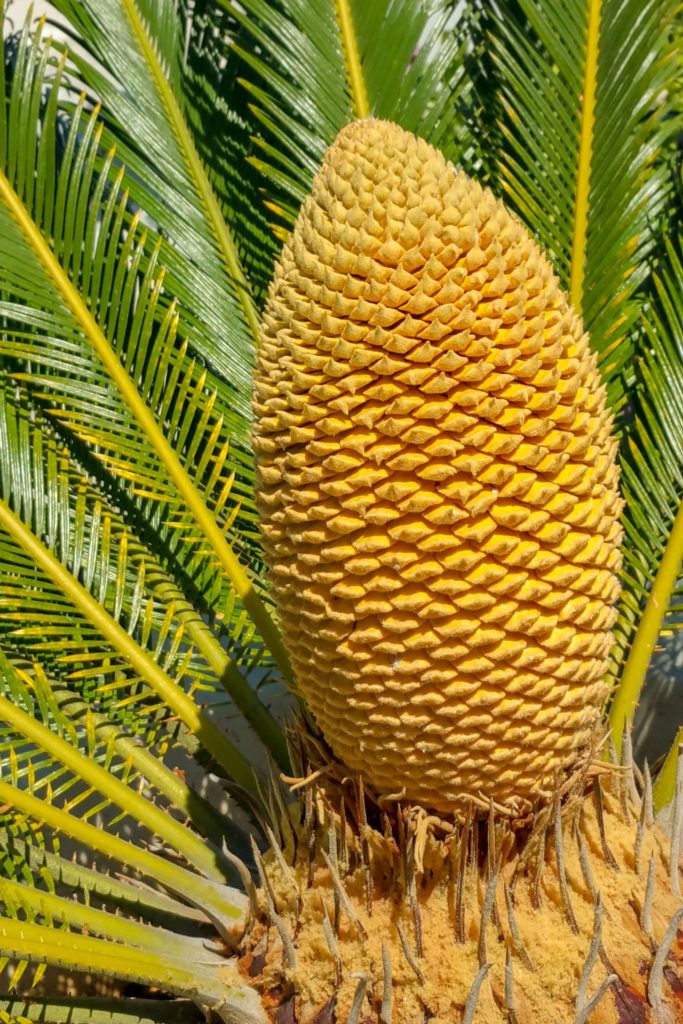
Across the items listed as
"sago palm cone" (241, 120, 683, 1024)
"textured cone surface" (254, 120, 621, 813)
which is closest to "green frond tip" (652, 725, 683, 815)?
"sago palm cone" (241, 120, 683, 1024)

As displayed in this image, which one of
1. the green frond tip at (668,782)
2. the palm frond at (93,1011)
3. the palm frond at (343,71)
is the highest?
the palm frond at (343,71)

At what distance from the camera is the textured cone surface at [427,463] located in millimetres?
1094

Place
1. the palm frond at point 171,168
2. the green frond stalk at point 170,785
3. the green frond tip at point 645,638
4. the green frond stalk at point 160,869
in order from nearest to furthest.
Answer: the green frond stalk at point 160,869 < the green frond tip at point 645,638 < the green frond stalk at point 170,785 < the palm frond at point 171,168

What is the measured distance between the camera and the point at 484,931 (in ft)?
3.90

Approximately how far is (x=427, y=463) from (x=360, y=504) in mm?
89

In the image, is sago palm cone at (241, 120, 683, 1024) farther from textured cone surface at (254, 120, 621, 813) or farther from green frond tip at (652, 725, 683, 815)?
green frond tip at (652, 725, 683, 815)

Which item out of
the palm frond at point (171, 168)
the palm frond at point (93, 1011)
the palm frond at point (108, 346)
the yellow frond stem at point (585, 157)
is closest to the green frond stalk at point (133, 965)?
the palm frond at point (93, 1011)

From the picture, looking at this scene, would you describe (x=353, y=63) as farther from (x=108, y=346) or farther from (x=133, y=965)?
(x=133, y=965)

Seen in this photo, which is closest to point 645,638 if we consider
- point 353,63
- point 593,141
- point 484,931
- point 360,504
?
point 484,931

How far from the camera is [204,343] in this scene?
2.04 metres

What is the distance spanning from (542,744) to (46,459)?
1181 millimetres

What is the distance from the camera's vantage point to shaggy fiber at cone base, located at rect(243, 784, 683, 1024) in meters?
1.18

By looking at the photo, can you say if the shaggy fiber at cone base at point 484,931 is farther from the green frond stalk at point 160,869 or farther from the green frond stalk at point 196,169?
the green frond stalk at point 196,169

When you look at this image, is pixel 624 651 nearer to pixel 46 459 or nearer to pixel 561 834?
pixel 561 834
